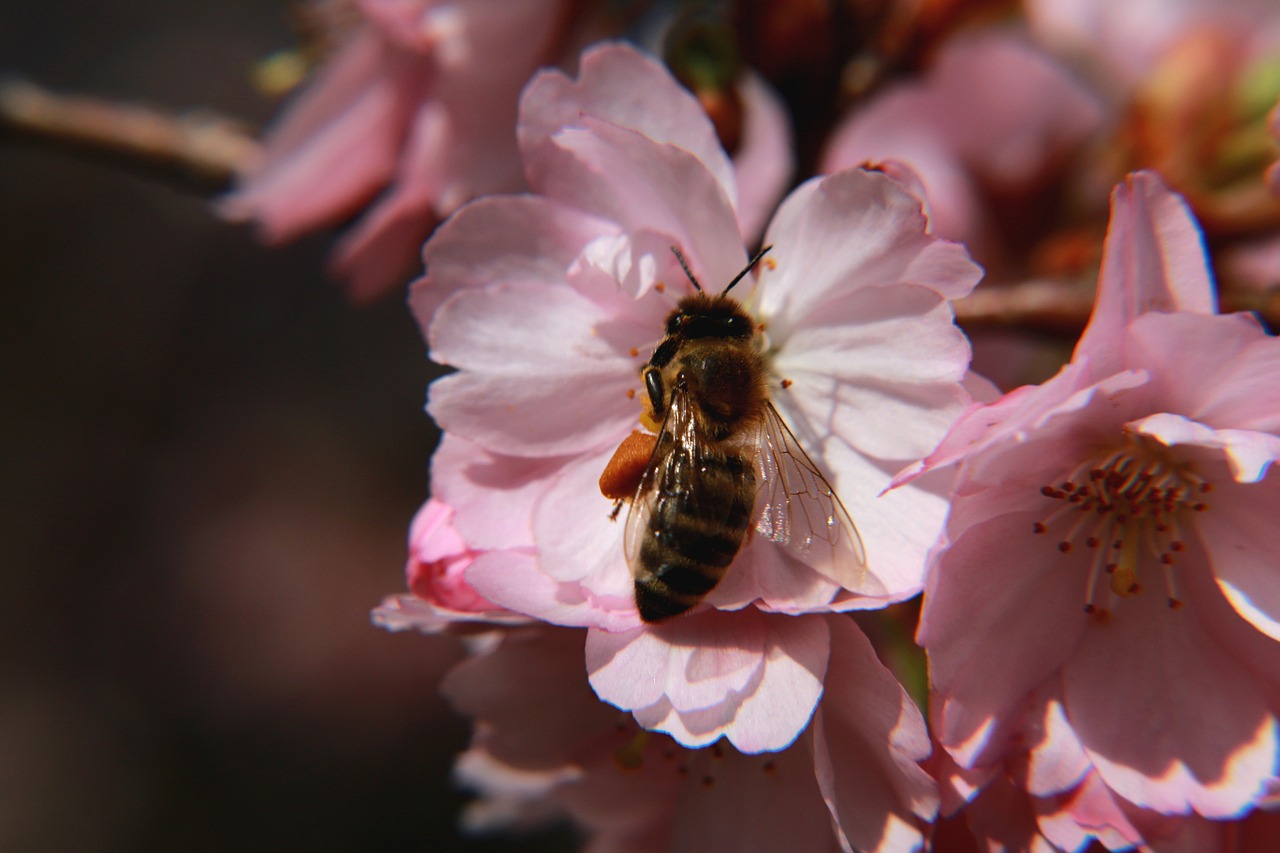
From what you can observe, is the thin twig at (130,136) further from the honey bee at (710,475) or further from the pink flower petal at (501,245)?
the honey bee at (710,475)

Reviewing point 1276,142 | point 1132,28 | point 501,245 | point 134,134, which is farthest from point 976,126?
point 134,134

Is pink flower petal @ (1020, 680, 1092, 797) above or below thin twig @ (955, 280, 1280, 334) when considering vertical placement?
below

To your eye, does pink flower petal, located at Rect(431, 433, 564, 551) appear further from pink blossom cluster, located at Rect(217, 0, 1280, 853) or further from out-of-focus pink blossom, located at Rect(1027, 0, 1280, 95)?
out-of-focus pink blossom, located at Rect(1027, 0, 1280, 95)

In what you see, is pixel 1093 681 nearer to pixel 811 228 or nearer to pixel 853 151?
pixel 811 228

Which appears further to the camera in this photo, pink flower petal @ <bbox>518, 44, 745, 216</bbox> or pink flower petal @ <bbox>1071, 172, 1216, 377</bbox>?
pink flower petal @ <bbox>518, 44, 745, 216</bbox>

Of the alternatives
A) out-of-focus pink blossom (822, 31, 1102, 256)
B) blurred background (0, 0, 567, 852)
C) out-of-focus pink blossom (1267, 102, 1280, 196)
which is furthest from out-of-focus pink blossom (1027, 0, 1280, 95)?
blurred background (0, 0, 567, 852)

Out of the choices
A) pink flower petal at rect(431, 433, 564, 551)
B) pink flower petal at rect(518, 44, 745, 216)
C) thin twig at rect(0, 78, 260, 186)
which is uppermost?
thin twig at rect(0, 78, 260, 186)

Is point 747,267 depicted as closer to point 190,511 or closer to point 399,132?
point 399,132
